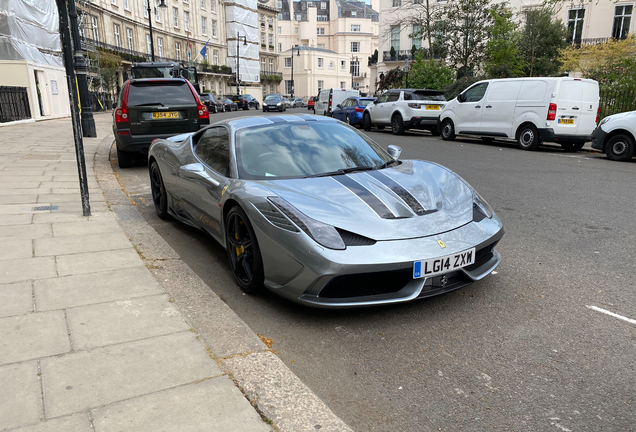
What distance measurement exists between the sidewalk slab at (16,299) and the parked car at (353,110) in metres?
19.0

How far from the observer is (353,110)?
72.4 ft

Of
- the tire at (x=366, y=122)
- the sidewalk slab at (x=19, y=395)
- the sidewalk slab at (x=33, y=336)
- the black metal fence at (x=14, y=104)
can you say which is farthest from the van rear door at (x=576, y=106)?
the black metal fence at (x=14, y=104)

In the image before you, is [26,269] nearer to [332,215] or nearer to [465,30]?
[332,215]

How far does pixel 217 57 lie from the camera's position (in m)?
68.1

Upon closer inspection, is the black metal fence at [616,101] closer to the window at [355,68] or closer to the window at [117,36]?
the window at [117,36]

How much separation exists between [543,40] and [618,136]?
924 inches

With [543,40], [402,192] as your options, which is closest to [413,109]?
[402,192]

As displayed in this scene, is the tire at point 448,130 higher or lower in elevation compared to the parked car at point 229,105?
lower

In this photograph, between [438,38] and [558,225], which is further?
[438,38]

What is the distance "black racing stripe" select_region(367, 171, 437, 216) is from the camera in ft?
11.0

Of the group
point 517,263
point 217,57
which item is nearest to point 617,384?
point 517,263

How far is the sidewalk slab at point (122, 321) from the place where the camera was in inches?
111

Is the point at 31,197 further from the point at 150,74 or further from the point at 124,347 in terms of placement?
the point at 150,74

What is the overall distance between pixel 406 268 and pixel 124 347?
1692 millimetres
